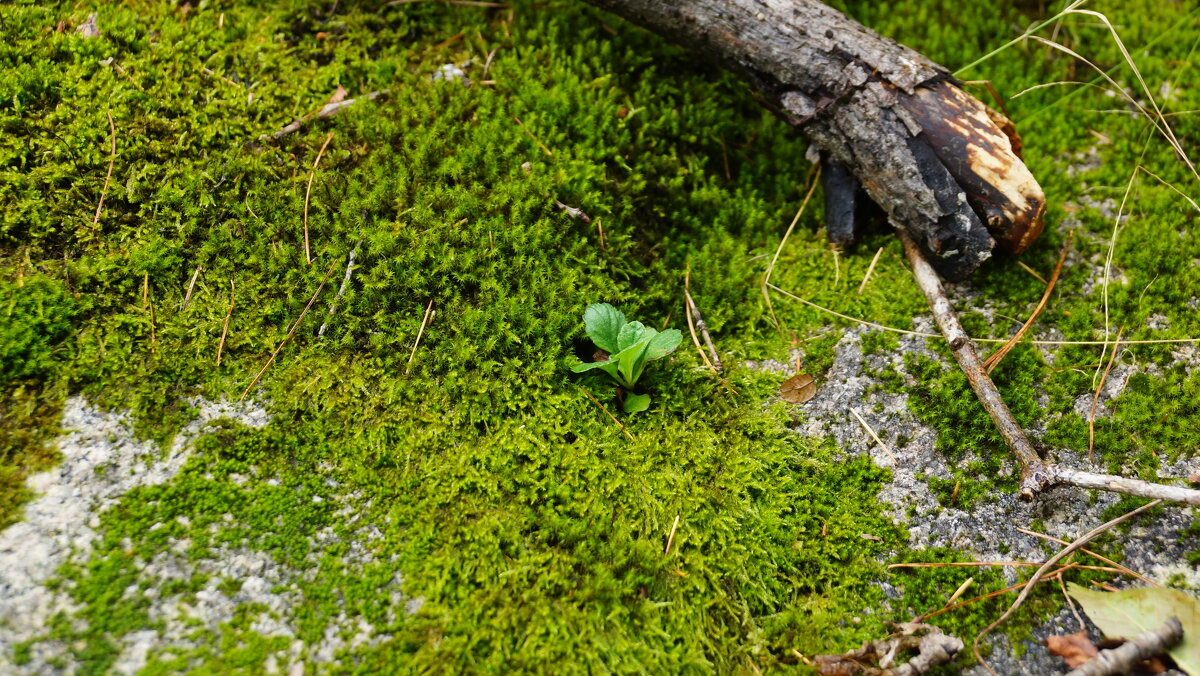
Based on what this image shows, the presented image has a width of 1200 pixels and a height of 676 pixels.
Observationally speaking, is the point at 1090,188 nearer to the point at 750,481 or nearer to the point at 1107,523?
the point at 1107,523

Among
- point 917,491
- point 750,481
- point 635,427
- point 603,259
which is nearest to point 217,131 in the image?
point 603,259

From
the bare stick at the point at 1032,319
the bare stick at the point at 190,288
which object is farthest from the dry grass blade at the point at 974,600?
the bare stick at the point at 190,288

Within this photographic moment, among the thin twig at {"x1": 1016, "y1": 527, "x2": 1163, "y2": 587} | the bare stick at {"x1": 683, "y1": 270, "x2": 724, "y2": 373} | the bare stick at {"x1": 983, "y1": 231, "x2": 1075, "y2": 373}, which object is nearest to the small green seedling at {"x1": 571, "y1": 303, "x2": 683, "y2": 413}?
the bare stick at {"x1": 683, "y1": 270, "x2": 724, "y2": 373}

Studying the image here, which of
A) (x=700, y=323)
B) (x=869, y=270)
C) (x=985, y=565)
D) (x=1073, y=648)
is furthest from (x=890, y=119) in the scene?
(x=1073, y=648)

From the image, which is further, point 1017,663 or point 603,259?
point 603,259

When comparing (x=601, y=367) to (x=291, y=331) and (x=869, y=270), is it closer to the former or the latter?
(x=291, y=331)

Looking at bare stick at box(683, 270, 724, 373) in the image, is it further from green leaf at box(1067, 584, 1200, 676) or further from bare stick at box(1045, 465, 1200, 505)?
green leaf at box(1067, 584, 1200, 676)
